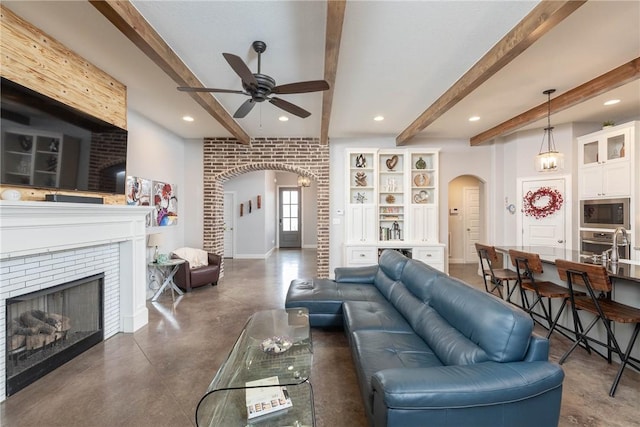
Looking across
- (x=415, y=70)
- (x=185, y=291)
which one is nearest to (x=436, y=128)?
(x=415, y=70)

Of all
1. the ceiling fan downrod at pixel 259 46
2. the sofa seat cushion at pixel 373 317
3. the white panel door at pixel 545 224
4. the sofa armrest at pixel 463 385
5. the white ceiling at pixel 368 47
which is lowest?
the sofa seat cushion at pixel 373 317

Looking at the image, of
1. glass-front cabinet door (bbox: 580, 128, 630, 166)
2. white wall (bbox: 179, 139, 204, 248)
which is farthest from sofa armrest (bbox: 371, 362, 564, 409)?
white wall (bbox: 179, 139, 204, 248)

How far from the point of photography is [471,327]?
177cm

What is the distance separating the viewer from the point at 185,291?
492 cm

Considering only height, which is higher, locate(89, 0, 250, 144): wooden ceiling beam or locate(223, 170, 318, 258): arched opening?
locate(89, 0, 250, 144): wooden ceiling beam

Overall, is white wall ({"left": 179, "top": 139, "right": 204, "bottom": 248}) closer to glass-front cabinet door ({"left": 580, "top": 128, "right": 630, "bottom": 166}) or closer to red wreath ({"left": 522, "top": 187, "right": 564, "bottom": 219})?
red wreath ({"left": 522, "top": 187, "right": 564, "bottom": 219})

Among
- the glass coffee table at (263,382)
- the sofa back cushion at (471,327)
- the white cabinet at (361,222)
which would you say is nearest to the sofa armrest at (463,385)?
the sofa back cushion at (471,327)

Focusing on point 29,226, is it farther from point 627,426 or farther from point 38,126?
point 627,426

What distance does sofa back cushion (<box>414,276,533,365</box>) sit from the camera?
5.06 feet

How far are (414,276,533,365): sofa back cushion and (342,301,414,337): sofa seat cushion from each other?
0.20 m

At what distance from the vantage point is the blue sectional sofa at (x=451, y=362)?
1.33 metres

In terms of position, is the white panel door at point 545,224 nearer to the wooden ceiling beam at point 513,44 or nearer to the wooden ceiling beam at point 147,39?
the wooden ceiling beam at point 513,44

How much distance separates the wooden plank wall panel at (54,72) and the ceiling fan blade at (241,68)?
5.51 ft

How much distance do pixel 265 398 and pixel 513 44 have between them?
3.19 meters
